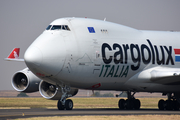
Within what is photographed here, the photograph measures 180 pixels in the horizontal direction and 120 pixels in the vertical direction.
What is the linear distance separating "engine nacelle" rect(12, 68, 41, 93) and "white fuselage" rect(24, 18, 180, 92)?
441 centimetres

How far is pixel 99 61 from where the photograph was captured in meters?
26.9

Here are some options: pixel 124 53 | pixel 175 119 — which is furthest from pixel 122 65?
pixel 175 119

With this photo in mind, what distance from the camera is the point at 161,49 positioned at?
30656 mm

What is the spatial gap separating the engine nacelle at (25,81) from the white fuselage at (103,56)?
4.41 metres

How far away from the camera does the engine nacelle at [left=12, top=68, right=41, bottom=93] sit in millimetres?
30250

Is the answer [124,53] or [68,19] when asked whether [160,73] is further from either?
[68,19]

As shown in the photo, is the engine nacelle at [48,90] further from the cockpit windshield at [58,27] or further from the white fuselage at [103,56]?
the cockpit windshield at [58,27]

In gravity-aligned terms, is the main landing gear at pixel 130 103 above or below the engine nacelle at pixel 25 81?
below

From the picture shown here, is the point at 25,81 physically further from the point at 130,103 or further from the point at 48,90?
the point at 130,103

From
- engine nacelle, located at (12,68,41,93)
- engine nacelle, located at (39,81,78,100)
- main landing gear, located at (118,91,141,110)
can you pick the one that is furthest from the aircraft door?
engine nacelle, located at (12,68,41,93)

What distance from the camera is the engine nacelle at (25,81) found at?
99.2 feet

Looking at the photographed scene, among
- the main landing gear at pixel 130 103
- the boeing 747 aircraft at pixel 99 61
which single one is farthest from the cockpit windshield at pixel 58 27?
the main landing gear at pixel 130 103

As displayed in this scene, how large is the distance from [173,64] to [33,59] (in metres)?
12.2

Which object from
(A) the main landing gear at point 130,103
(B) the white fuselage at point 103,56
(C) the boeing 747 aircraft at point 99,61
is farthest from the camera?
(A) the main landing gear at point 130,103
